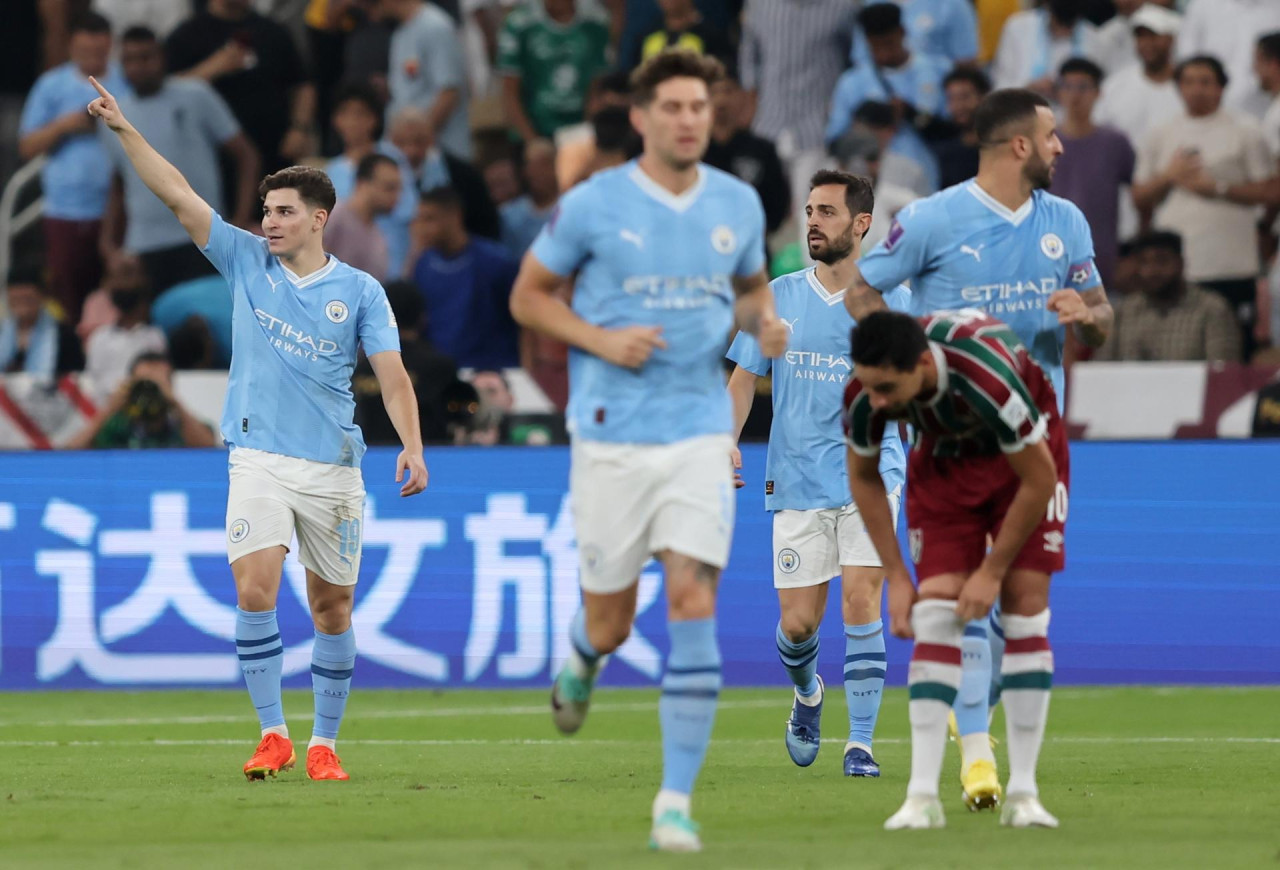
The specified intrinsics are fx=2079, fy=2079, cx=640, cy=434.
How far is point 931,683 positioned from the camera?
7020 millimetres

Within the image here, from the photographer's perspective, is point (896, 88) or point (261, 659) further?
point (896, 88)

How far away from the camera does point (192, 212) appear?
29.8 ft

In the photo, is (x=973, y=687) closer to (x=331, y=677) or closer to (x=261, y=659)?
(x=331, y=677)

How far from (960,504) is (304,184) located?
11.4 feet

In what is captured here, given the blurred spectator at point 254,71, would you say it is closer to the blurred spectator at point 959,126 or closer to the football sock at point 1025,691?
the blurred spectator at point 959,126

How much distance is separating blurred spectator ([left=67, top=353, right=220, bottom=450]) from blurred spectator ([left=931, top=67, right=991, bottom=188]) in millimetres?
6117

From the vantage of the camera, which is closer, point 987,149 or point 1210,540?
point 987,149

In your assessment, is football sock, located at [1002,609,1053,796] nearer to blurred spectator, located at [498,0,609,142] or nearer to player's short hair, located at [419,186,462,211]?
player's short hair, located at [419,186,462,211]

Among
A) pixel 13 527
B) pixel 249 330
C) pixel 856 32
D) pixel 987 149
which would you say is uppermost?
→ pixel 856 32

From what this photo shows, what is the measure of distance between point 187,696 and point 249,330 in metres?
4.98

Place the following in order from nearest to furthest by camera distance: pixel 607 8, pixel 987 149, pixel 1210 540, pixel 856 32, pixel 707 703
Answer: pixel 707 703 < pixel 987 149 < pixel 1210 540 < pixel 856 32 < pixel 607 8

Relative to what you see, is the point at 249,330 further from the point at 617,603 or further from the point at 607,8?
the point at 607,8

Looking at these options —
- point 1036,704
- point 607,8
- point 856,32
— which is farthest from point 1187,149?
point 1036,704

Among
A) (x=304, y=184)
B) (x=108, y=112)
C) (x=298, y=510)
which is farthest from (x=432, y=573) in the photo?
(x=108, y=112)
